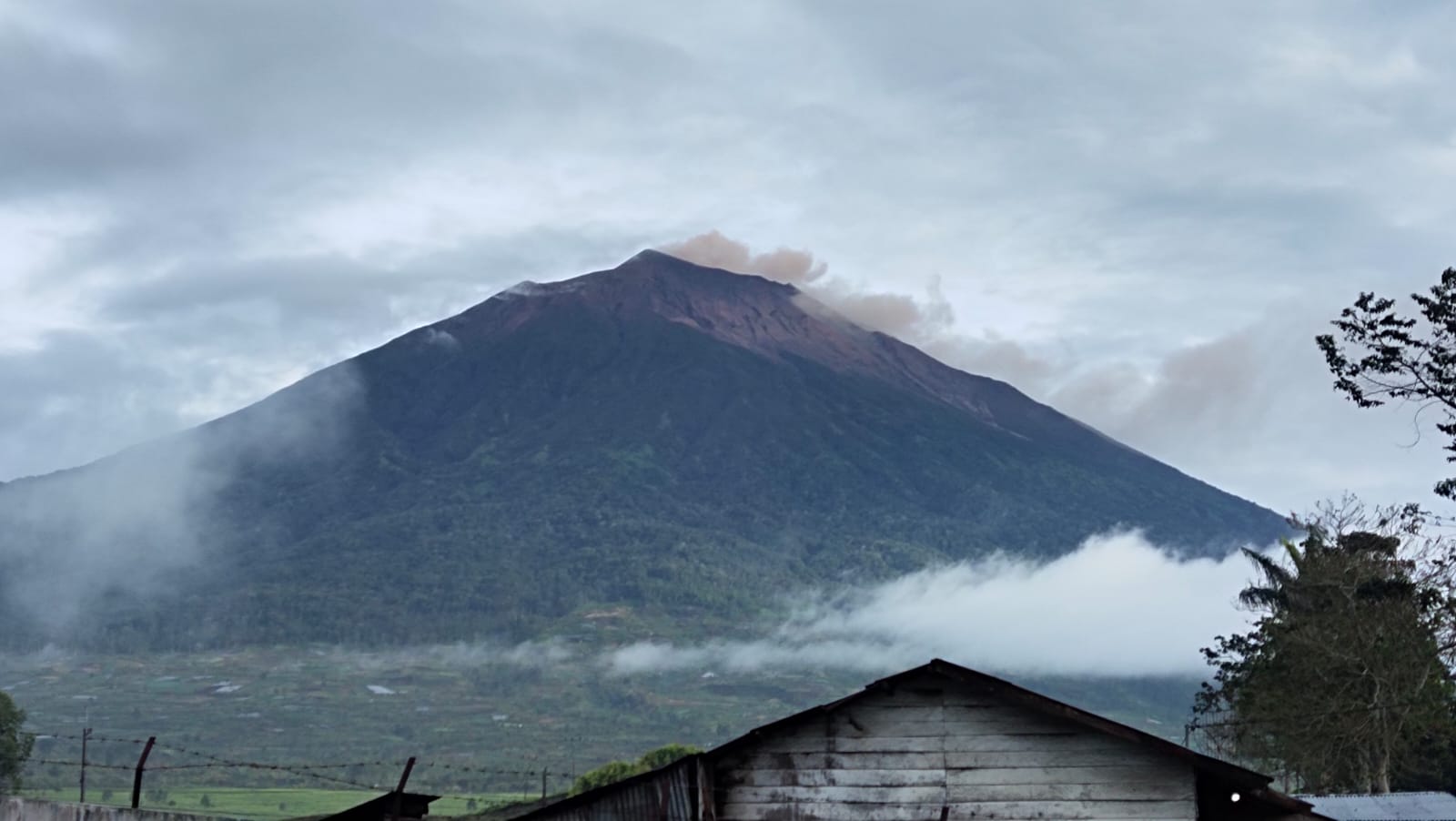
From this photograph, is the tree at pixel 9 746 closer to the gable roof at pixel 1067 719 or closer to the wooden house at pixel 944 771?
the wooden house at pixel 944 771

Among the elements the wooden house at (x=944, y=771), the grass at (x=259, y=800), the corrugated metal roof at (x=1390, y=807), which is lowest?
the grass at (x=259, y=800)

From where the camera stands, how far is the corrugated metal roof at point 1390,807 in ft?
110

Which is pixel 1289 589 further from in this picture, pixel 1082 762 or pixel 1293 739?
pixel 1082 762

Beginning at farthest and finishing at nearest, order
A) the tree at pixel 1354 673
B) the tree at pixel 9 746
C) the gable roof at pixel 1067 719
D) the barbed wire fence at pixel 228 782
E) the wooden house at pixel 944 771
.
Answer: the barbed wire fence at pixel 228 782 < the tree at pixel 9 746 < the tree at pixel 1354 673 < the wooden house at pixel 944 771 < the gable roof at pixel 1067 719

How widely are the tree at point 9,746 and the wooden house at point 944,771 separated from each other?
56.8m

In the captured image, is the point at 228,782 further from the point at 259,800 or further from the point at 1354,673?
the point at 1354,673

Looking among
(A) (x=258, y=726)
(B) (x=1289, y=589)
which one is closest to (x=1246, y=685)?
(B) (x=1289, y=589)

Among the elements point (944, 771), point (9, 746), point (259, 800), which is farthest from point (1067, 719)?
point (259, 800)

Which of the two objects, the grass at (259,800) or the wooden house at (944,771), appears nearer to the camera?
the wooden house at (944,771)

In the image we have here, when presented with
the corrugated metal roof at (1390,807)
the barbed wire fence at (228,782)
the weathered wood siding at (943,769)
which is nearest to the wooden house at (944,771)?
the weathered wood siding at (943,769)

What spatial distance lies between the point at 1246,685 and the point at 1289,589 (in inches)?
146

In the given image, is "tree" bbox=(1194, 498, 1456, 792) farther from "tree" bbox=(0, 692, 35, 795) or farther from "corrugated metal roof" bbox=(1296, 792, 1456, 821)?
"tree" bbox=(0, 692, 35, 795)

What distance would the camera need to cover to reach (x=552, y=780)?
159875 millimetres

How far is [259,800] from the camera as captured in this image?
146 metres
